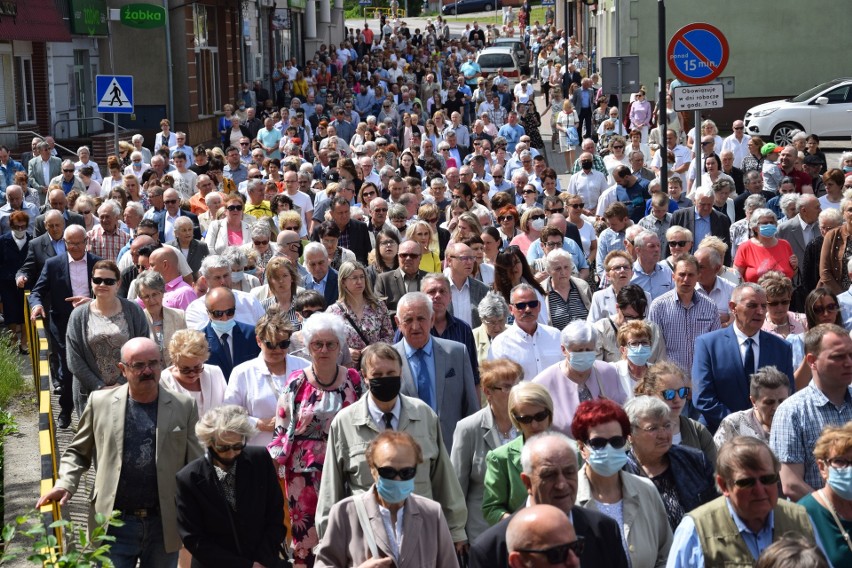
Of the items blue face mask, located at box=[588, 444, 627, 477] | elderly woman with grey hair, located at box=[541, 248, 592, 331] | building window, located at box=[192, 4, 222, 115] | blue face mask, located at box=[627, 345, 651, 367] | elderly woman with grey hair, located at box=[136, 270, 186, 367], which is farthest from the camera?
building window, located at box=[192, 4, 222, 115]

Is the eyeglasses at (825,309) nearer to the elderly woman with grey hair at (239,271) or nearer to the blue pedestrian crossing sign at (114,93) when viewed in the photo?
the elderly woman with grey hair at (239,271)

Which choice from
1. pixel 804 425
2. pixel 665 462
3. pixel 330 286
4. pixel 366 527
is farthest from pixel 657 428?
pixel 330 286

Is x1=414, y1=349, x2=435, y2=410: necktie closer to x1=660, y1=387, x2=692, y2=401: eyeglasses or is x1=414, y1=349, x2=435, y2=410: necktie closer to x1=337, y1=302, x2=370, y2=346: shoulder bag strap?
x1=337, y1=302, x2=370, y2=346: shoulder bag strap

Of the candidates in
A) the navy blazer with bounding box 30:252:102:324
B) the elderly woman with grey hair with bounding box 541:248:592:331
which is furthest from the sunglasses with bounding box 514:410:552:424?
the navy blazer with bounding box 30:252:102:324

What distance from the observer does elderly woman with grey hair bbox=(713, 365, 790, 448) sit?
738cm

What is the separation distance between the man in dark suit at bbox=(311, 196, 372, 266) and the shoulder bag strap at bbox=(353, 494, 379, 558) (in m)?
7.83

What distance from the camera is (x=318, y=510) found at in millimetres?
7051

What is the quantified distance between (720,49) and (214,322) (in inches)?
295

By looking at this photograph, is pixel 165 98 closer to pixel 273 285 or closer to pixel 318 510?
pixel 273 285

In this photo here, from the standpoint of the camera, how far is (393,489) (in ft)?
19.8

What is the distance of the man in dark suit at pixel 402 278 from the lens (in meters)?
11.0

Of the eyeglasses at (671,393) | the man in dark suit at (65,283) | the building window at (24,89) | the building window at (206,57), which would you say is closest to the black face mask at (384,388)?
the eyeglasses at (671,393)

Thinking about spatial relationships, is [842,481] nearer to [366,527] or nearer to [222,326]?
[366,527]

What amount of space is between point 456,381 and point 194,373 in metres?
1.62
